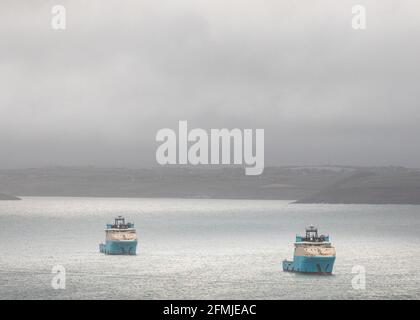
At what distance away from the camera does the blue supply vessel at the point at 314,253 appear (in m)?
117

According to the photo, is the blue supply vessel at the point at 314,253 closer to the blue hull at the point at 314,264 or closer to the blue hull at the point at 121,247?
the blue hull at the point at 314,264

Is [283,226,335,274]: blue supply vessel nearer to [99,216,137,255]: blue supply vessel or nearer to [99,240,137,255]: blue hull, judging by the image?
[99,216,137,255]: blue supply vessel

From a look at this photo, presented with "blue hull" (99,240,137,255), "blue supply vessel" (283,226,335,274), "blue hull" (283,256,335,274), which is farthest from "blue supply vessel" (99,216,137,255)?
"blue supply vessel" (283,226,335,274)

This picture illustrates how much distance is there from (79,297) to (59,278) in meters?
18.0

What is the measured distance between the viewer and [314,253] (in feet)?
389

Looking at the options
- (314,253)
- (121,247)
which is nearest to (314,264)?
(314,253)

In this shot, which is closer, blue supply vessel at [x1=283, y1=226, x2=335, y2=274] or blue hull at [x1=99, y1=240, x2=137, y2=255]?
blue supply vessel at [x1=283, y1=226, x2=335, y2=274]

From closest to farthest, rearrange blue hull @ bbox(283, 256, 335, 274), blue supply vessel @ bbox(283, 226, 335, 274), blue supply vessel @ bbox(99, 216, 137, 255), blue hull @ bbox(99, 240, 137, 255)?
blue supply vessel @ bbox(283, 226, 335, 274) < blue hull @ bbox(283, 256, 335, 274) < blue supply vessel @ bbox(99, 216, 137, 255) < blue hull @ bbox(99, 240, 137, 255)

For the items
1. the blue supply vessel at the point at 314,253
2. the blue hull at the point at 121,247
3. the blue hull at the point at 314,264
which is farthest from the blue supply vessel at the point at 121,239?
the blue supply vessel at the point at 314,253

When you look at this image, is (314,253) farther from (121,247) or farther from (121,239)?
(121,247)

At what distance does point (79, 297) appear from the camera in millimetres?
100375

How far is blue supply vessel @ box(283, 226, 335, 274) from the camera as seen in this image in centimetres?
11675
